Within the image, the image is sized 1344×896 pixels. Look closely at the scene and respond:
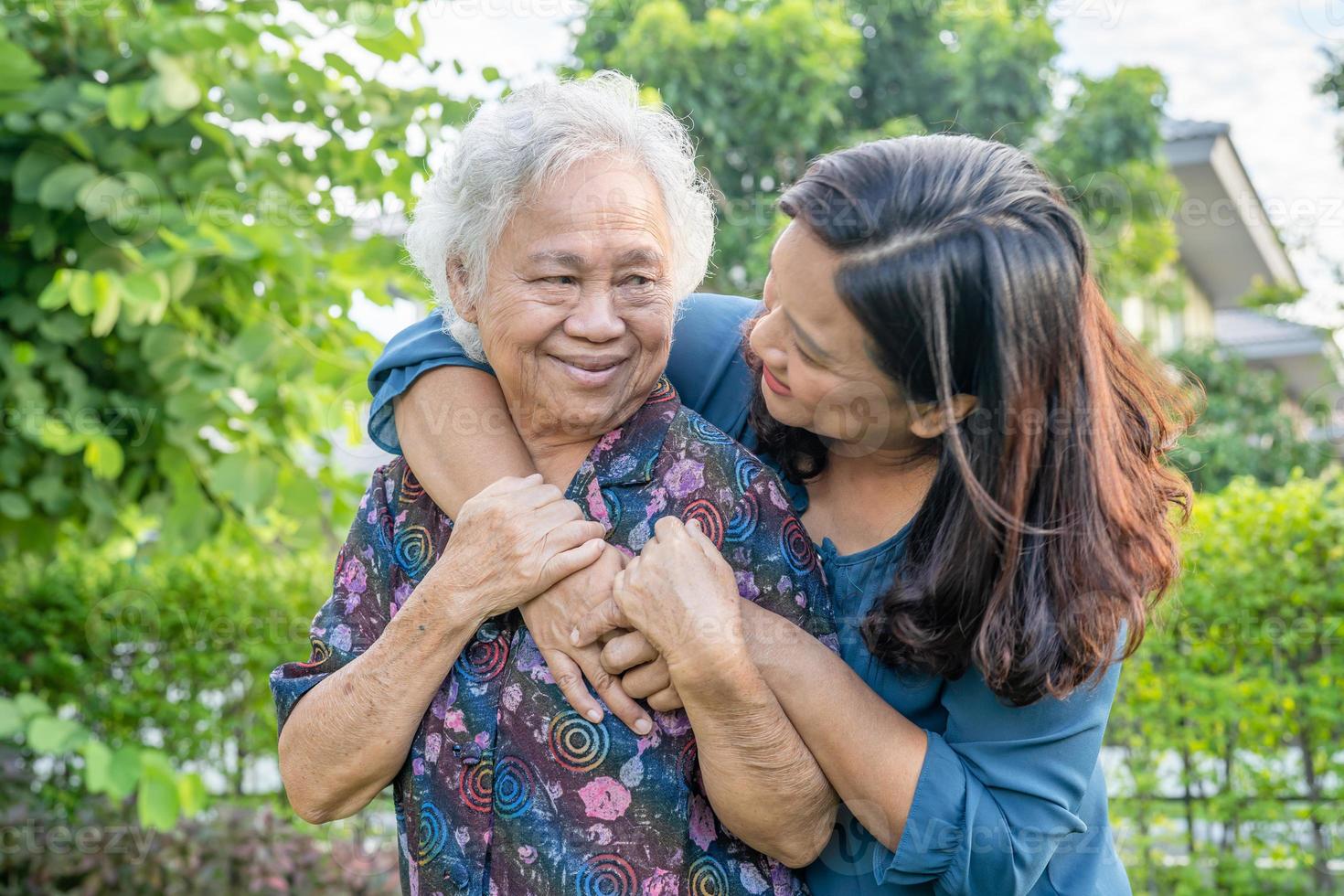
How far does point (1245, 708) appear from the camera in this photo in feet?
14.6

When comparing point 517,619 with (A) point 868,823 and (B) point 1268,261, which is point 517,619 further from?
(B) point 1268,261

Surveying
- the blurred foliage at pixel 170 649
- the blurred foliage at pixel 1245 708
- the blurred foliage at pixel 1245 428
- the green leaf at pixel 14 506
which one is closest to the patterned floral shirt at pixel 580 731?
the green leaf at pixel 14 506

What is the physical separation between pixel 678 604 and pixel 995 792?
53 centimetres

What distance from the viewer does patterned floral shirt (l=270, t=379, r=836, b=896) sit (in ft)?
5.63

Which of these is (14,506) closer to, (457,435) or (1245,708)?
(457,435)

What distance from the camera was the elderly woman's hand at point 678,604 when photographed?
162cm

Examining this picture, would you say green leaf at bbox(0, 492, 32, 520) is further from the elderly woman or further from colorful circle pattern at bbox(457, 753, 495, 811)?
colorful circle pattern at bbox(457, 753, 495, 811)

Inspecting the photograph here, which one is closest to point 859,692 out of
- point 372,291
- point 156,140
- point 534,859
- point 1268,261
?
point 534,859

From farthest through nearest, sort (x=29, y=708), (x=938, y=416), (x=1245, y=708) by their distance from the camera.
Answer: (x=1245, y=708) < (x=29, y=708) < (x=938, y=416)

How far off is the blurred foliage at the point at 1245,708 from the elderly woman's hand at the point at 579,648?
10.3ft

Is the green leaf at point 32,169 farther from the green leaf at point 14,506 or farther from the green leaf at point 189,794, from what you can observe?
the green leaf at point 189,794

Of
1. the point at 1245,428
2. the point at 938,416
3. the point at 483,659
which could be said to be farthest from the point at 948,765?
the point at 1245,428

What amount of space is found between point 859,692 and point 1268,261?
19.2 metres

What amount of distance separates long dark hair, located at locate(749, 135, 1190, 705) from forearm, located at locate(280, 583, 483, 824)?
666mm
